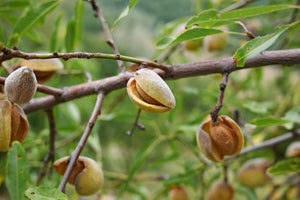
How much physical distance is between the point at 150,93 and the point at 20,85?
20 cm

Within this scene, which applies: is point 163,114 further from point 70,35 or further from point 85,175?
point 85,175

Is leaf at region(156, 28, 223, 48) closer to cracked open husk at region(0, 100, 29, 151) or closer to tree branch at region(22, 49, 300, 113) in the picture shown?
tree branch at region(22, 49, 300, 113)

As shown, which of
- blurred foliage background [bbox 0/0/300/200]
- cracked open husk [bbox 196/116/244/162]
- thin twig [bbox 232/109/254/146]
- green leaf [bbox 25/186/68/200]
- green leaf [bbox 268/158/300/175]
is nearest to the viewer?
green leaf [bbox 25/186/68/200]

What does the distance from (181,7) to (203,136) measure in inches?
47.8

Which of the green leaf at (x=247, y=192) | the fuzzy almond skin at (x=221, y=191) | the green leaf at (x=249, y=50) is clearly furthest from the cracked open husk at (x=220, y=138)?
the green leaf at (x=247, y=192)

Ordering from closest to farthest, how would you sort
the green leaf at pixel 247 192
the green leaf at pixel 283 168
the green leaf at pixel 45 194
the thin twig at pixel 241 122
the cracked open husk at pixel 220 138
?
the green leaf at pixel 45 194 → the cracked open husk at pixel 220 138 → the green leaf at pixel 283 168 → the thin twig at pixel 241 122 → the green leaf at pixel 247 192

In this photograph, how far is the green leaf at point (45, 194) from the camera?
49 centimetres

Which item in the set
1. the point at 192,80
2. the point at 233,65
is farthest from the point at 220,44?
the point at 192,80

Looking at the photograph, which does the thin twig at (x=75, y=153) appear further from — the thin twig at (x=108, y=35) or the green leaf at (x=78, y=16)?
the green leaf at (x=78, y=16)

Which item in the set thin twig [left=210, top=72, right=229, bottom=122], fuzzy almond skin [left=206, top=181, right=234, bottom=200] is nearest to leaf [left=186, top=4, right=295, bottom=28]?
thin twig [left=210, top=72, right=229, bottom=122]

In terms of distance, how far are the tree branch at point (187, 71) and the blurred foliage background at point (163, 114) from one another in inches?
4.5

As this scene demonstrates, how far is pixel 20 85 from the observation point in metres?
0.49

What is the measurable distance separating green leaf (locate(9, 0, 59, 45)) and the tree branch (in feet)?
0.63

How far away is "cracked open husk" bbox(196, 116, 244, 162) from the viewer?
0.59 meters
